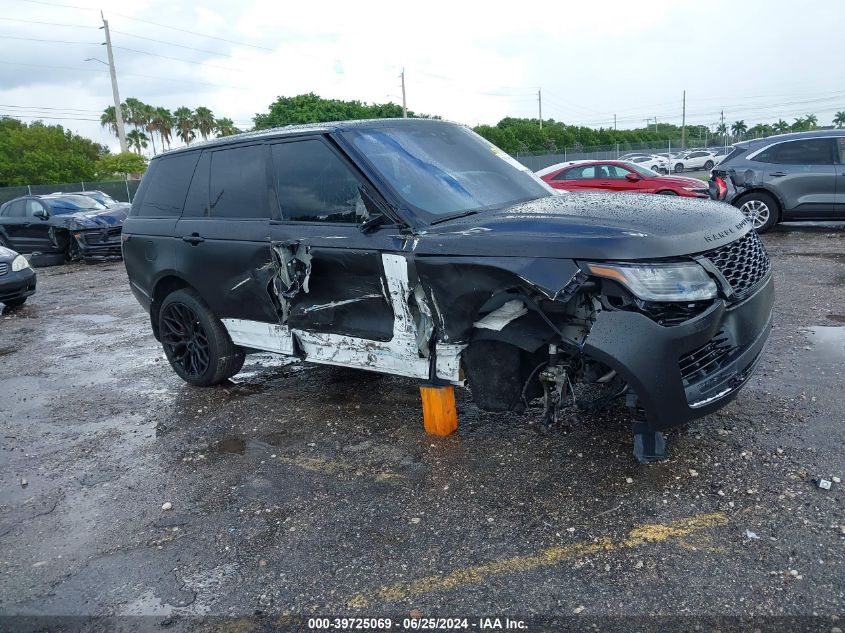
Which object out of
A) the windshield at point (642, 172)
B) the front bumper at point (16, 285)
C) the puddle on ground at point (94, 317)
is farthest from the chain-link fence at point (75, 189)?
the windshield at point (642, 172)

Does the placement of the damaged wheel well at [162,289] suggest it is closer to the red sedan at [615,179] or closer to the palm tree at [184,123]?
the red sedan at [615,179]

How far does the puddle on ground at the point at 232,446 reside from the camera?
169 inches

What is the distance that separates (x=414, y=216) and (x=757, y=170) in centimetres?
920

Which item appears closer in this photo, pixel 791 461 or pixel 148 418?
pixel 791 461

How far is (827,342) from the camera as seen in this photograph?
526 cm

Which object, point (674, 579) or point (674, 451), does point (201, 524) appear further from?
point (674, 451)

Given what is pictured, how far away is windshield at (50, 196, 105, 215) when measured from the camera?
51.3 ft

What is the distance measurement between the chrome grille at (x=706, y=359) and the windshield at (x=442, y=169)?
1.53 m

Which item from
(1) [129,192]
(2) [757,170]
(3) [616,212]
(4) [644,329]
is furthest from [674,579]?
(1) [129,192]

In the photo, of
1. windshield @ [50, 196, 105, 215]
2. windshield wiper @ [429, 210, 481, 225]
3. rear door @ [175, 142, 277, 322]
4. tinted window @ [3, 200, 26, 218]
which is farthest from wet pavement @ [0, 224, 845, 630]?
tinted window @ [3, 200, 26, 218]

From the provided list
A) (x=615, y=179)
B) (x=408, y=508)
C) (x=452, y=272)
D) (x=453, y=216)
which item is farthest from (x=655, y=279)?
(x=615, y=179)

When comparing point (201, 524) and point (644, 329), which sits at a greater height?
point (644, 329)

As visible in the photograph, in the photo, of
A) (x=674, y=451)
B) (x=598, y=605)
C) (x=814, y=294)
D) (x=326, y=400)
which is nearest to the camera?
(x=598, y=605)

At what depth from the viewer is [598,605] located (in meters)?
2.55
